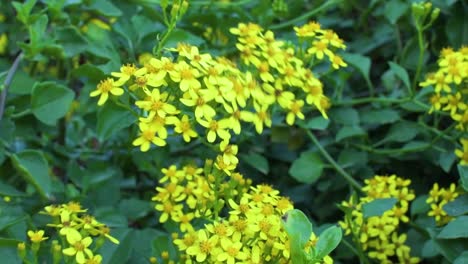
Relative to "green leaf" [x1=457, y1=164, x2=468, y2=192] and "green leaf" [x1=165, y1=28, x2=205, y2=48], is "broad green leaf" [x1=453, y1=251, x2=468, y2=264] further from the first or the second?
"green leaf" [x1=165, y1=28, x2=205, y2=48]

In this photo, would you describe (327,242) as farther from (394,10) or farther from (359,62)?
(394,10)

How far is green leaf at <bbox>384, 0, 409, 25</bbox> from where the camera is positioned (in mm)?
1865

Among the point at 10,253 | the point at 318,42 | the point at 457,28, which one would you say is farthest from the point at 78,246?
the point at 457,28

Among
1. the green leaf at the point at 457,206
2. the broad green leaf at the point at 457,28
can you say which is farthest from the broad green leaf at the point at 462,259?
the broad green leaf at the point at 457,28

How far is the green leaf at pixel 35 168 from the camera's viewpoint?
1460 mm

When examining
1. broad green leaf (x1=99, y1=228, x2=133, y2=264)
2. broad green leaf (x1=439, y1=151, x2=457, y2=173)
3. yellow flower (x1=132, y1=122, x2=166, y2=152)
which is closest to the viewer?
yellow flower (x1=132, y1=122, x2=166, y2=152)

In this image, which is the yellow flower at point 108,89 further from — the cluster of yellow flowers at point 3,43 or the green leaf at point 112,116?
the cluster of yellow flowers at point 3,43

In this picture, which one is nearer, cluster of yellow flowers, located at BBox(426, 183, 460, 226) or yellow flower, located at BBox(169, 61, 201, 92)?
yellow flower, located at BBox(169, 61, 201, 92)

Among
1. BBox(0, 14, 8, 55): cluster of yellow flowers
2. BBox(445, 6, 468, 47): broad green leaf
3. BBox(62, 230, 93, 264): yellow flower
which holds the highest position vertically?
BBox(445, 6, 468, 47): broad green leaf

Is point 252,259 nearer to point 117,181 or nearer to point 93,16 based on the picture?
point 117,181

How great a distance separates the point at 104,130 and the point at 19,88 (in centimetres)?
27

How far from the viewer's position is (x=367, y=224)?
156cm

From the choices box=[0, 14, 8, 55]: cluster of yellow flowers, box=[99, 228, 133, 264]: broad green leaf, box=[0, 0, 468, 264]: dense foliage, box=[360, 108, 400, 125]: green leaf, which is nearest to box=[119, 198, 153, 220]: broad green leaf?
box=[0, 0, 468, 264]: dense foliage

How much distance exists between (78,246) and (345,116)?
2.49 ft
